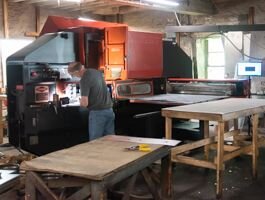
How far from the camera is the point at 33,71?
427 centimetres

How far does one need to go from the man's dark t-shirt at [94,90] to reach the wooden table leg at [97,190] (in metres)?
2.12

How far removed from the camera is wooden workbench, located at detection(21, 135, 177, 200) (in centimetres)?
213

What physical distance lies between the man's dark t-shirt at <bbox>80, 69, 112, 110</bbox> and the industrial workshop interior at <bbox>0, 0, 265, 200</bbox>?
0.5 inches

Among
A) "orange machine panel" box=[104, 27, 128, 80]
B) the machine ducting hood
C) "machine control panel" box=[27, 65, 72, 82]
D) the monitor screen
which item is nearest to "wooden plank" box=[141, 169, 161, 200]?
"machine control panel" box=[27, 65, 72, 82]

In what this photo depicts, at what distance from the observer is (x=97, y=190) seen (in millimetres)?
2109

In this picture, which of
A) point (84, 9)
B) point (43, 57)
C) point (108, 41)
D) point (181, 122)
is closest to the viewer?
point (43, 57)

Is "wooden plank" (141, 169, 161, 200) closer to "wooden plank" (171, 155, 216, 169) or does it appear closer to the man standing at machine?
"wooden plank" (171, 155, 216, 169)

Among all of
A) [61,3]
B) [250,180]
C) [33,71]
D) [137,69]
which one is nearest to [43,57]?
[33,71]

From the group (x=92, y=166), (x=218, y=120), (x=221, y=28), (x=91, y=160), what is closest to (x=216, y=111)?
(x=218, y=120)

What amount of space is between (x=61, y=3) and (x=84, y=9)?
3.33 feet

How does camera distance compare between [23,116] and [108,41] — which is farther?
[108,41]

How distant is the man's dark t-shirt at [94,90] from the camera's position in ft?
13.6

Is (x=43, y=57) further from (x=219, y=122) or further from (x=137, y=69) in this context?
(x=219, y=122)

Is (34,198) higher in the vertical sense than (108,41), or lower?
lower
